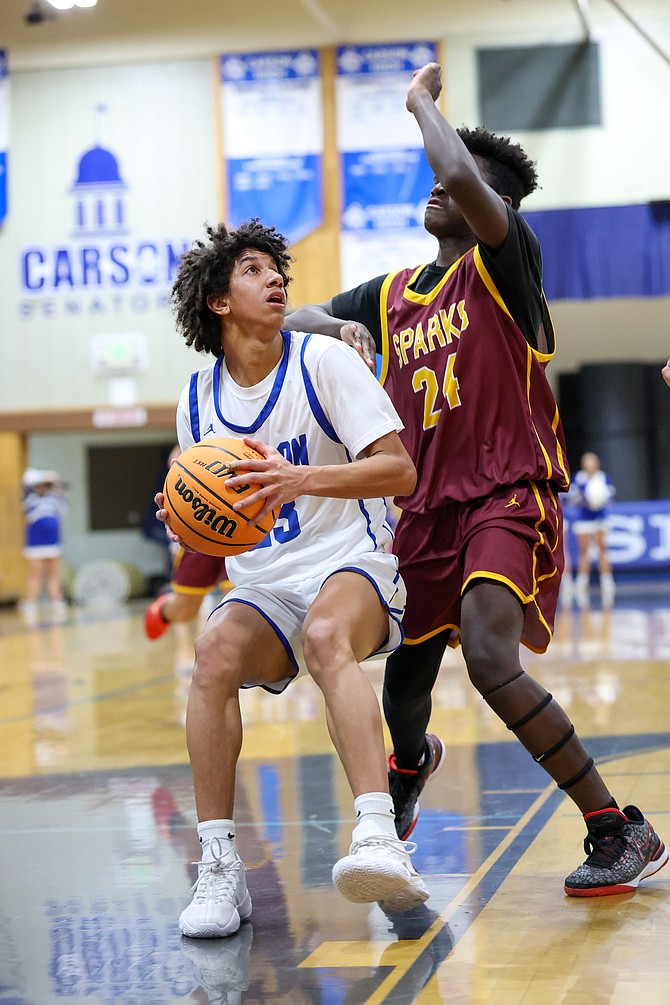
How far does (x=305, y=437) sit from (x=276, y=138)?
15.1 metres

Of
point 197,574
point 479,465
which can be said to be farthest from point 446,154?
point 197,574

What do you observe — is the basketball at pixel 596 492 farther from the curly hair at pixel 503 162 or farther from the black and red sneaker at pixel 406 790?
the black and red sneaker at pixel 406 790

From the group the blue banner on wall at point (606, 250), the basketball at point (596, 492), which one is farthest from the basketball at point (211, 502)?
the blue banner on wall at point (606, 250)

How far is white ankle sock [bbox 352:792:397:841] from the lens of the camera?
2683 mm

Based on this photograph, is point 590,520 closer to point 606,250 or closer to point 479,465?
point 606,250

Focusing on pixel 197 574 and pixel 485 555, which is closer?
pixel 485 555

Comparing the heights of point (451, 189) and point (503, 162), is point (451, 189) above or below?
below

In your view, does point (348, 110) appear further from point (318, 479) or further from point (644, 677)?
point (318, 479)

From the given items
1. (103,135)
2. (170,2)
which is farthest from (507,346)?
(103,135)

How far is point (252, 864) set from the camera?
11.5ft

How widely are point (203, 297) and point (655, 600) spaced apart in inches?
421

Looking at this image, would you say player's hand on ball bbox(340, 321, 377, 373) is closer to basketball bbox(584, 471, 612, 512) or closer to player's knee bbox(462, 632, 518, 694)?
player's knee bbox(462, 632, 518, 694)

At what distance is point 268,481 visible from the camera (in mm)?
2842

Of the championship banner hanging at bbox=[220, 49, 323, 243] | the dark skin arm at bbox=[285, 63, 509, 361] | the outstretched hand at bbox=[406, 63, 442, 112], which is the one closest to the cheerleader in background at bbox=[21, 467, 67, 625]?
the championship banner hanging at bbox=[220, 49, 323, 243]
